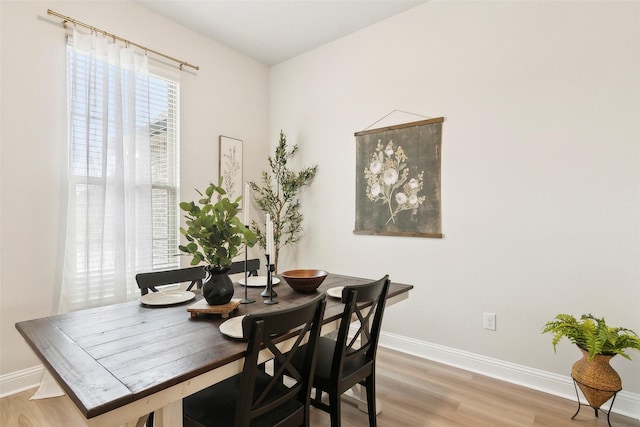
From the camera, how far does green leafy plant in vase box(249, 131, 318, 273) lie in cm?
364

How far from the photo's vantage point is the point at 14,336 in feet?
7.37

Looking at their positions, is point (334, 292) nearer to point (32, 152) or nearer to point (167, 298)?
point (167, 298)

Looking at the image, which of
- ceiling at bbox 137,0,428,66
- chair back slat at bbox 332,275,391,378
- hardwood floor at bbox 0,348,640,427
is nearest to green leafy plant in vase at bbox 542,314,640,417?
hardwood floor at bbox 0,348,640,427

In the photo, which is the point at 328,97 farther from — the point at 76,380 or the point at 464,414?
the point at 76,380

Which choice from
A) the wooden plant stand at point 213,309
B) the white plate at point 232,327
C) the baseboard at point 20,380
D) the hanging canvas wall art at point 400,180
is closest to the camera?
the white plate at point 232,327

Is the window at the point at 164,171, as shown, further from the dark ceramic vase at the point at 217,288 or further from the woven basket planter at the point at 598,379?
the woven basket planter at the point at 598,379

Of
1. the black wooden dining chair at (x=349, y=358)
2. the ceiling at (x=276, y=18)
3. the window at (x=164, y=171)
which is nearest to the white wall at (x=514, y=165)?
the ceiling at (x=276, y=18)

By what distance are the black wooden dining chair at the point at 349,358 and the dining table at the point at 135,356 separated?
10 centimetres

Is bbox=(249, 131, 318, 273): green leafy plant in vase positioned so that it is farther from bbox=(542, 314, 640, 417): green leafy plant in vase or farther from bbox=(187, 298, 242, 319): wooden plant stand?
bbox=(542, 314, 640, 417): green leafy plant in vase

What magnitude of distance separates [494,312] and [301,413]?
183cm

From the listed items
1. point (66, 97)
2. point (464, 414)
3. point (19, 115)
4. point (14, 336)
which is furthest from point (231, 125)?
point (464, 414)

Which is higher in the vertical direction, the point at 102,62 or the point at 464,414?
the point at 102,62

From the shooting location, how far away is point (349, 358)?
64.6 inches

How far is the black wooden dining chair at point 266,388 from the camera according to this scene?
3.60ft
